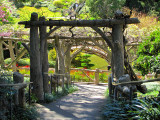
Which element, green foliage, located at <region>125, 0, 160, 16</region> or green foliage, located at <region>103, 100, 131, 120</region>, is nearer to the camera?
green foliage, located at <region>103, 100, 131, 120</region>

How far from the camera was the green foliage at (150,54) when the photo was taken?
8867mm

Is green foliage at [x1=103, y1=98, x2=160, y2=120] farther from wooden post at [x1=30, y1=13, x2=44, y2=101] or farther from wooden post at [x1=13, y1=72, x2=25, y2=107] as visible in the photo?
wooden post at [x1=30, y1=13, x2=44, y2=101]

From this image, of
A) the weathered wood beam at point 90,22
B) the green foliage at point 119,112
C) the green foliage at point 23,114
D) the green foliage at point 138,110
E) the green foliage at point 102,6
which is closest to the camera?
the green foliage at point 138,110

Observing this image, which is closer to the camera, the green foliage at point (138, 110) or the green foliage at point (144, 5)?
the green foliage at point (138, 110)

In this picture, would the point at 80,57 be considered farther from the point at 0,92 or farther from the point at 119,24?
the point at 0,92

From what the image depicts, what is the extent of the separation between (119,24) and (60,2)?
112 ft

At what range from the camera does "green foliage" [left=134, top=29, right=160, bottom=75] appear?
887 cm

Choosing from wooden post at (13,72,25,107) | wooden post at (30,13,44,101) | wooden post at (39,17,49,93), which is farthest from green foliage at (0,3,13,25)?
wooden post at (13,72,25,107)

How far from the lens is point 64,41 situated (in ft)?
47.0

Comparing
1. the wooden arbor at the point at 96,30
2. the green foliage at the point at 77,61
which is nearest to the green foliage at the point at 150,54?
the wooden arbor at the point at 96,30

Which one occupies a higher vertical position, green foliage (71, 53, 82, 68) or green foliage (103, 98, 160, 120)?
green foliage (71, 53, 82, 68)

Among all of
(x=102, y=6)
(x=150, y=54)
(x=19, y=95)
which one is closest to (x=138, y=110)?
(x=19, y=95)

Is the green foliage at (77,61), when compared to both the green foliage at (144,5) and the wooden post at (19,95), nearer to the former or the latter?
the green foliage at (144,5)

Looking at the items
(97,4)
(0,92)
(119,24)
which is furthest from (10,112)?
(97,4)
